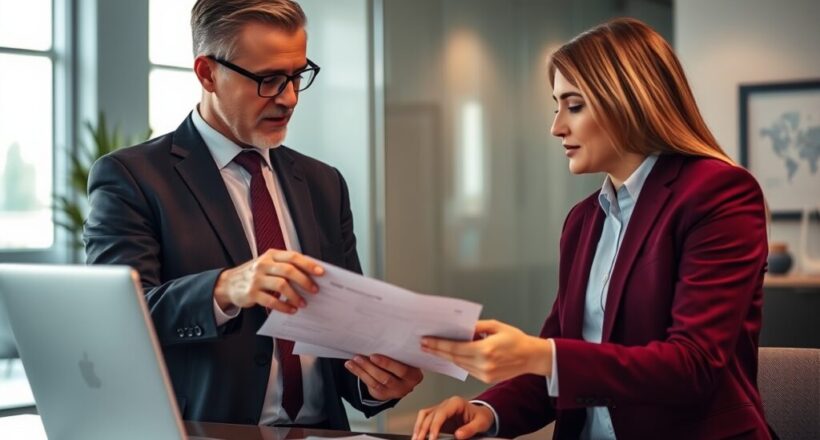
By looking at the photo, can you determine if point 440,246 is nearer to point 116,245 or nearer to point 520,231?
point 520,231

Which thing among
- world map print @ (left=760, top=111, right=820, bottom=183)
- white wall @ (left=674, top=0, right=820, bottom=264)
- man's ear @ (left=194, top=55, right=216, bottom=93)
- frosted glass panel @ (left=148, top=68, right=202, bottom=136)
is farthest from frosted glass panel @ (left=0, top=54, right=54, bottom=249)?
world map print @ (left=760, top=111, right=820, bottom=183)

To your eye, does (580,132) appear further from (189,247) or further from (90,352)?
(90,352)

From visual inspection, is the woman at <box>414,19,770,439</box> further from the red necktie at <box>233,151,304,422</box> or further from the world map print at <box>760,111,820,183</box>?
the world map print at <box>760,111,820,183</box>

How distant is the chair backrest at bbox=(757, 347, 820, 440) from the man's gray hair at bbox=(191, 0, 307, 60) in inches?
48.0

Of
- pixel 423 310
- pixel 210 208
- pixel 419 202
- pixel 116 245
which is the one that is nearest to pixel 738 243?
pixel 423 310

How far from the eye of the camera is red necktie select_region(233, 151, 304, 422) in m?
2.14

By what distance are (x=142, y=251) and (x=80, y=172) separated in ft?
12.0

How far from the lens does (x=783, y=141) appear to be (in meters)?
6.30

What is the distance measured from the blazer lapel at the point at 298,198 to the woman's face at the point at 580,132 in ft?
1.90

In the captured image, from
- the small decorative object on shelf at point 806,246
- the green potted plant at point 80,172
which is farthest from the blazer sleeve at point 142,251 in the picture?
the small decorative object on shelf at point 806,246

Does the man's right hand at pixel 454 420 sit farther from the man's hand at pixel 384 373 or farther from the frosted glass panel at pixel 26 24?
the frosted glass panel at pixel 26 24

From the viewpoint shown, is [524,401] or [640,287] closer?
[640,287]

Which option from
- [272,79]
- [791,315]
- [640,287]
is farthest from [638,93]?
[791,315]

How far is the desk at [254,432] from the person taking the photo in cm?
185
